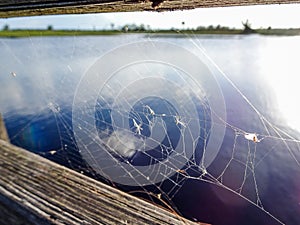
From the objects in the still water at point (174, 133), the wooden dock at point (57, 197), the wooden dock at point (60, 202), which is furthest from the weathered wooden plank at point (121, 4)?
the still water at point (174, 133)

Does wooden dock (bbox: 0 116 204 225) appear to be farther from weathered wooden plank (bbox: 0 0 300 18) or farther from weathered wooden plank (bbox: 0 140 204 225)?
weathered wooden plank (bbox: 0 0 300 18)

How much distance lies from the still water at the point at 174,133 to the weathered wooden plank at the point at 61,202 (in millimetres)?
1157

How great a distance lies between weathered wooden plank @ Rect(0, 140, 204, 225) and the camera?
1.14m

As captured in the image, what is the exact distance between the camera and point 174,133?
16.9 feet

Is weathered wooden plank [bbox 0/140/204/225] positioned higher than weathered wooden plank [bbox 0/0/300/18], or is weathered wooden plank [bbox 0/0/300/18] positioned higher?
weathered wooden plank [bbox 0/0/300/18]

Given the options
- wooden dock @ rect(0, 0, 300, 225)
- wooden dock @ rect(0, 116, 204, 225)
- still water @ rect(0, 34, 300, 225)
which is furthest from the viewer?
still water @ rect(0, 34, 300, 225)

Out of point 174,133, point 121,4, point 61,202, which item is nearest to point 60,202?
point 61,202

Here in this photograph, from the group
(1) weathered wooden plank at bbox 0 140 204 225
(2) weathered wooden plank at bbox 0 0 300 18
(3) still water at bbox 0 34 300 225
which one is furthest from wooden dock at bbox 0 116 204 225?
(3) still water at bbox 0 34 300 225

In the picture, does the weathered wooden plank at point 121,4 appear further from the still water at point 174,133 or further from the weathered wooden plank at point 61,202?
the still water at point 174,133

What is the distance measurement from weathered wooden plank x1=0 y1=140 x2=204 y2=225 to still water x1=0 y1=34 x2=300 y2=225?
1.16 metres

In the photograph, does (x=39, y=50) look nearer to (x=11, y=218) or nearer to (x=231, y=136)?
(x=231, y=136)

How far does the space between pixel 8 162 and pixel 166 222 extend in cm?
116

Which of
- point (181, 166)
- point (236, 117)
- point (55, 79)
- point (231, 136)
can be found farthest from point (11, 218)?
point (55, 79)

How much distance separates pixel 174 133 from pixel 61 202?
4.02 m
